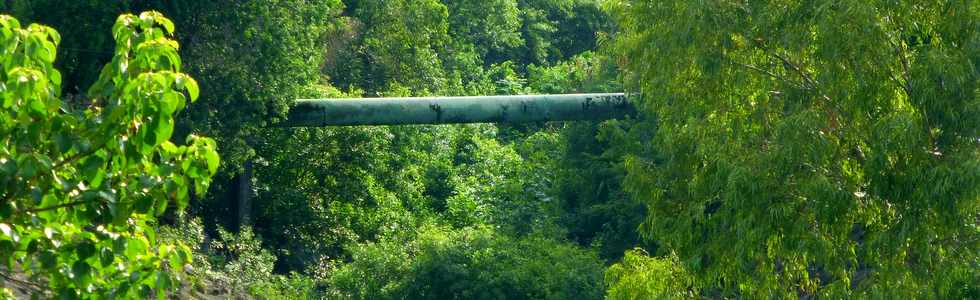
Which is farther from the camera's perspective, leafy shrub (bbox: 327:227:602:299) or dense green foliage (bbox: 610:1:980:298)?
leafy shrub (bbox: 327:227:602:299)

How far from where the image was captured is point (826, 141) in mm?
11547

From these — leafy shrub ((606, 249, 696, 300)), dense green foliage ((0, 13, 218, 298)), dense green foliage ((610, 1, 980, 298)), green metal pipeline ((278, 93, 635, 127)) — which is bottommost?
green metal pipeline ((278, 93, 635, 127))

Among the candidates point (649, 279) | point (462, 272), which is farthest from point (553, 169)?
point (649, 279)

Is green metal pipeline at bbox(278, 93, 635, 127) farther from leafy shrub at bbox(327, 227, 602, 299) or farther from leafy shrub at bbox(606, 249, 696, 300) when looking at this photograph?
leafy shrub at bbox(606, 249, 696, 300)

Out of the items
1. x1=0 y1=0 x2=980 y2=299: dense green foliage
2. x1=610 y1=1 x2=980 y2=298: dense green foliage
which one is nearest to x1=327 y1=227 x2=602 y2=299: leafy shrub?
x1=0 y1=0 x2=980 y2=299: dense green foliage

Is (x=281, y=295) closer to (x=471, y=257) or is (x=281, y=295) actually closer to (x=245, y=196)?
(x=471, y=257)

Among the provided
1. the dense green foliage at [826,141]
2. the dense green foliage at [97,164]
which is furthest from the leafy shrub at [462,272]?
the dense green foliage at [97,164]

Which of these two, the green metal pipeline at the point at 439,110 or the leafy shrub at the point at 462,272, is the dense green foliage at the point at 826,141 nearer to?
the leafy shrub at the point at 462,272

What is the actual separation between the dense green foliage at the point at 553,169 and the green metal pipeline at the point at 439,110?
74 cm

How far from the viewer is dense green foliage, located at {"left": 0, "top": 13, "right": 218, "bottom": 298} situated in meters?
6.22

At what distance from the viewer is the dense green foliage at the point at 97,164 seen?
6219 millimetres

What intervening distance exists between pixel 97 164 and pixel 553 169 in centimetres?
2681

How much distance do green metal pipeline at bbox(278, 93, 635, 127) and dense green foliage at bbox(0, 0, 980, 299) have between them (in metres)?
0.74

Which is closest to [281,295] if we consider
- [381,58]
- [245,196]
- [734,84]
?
[245,196]
